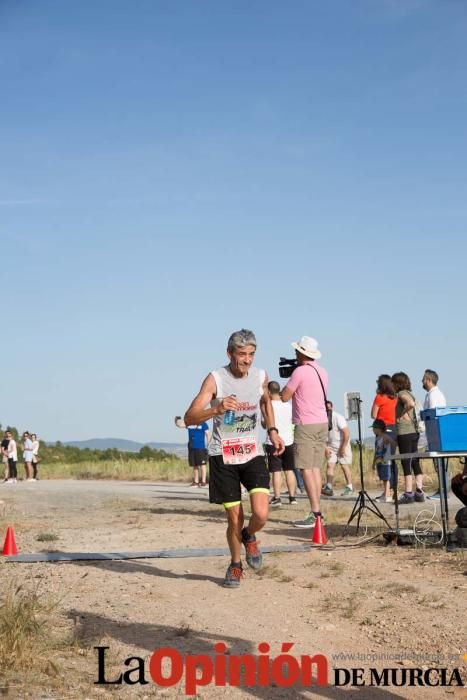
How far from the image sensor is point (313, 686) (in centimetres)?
539

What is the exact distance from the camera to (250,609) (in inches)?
286

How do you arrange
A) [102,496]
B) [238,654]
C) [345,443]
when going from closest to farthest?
1. [238,654]
2. [345,443]
3. [102,496]

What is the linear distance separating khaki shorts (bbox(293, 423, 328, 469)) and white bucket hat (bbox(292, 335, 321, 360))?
2.72 ft

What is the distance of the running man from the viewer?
810cm

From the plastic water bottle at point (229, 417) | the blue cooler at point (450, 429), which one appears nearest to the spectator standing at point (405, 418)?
the blue cooler at point (450, 429)

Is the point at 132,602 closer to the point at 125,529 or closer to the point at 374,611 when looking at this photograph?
the point at 374,611

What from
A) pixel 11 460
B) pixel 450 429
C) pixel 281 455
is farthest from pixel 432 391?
pixel 11 460

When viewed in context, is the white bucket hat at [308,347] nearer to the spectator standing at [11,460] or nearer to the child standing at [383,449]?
the child standing at [383,449]

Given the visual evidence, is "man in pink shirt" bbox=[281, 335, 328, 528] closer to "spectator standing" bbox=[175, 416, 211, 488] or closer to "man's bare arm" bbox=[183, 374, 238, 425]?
"man's bare arm" bbox=[183, 374, 238, 425]

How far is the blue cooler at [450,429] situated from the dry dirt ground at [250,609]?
41.1 inches

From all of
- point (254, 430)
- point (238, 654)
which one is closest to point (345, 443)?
point (254, 430)

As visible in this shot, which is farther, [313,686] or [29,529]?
[29,529]

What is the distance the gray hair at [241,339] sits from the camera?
809 centimetres

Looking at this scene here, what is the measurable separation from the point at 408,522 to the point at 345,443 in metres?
5.84
